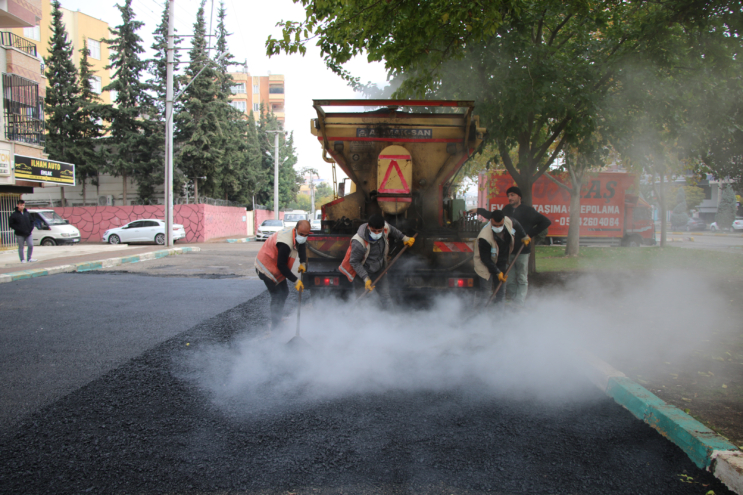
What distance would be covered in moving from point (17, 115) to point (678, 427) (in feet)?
70.7

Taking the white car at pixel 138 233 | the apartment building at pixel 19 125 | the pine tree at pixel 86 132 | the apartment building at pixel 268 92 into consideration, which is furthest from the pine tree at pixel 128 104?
the apartment building at pixel 268 92

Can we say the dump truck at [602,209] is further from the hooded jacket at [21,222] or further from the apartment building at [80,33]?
the apartment building at [80,33]

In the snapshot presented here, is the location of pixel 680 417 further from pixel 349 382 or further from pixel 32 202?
pixel 32 202

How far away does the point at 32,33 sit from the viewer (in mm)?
35406

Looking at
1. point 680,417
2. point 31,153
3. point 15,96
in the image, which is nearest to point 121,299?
point 680,417

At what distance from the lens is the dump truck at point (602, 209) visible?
2033 cm

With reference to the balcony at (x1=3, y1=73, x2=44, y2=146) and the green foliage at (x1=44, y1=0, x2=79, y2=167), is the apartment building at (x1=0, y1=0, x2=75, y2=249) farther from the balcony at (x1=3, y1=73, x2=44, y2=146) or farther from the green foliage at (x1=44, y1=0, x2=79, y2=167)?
the green foliage at (x1=44, y1=0, x2=79, y2=167)

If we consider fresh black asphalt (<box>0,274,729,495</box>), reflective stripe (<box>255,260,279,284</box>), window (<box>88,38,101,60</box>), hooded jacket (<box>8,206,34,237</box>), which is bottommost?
fresh black asphalt (<box>0,274,729,495</box>)

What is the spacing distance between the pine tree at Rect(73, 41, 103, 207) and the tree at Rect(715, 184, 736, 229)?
52.5 meters

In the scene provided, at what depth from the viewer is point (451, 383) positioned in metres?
3.81

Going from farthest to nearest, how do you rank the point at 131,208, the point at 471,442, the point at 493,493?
the point at 131,208
the point at 471,442
the point at 493,493

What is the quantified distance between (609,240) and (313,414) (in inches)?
839

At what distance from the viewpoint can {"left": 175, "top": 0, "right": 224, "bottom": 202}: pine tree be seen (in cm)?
2675

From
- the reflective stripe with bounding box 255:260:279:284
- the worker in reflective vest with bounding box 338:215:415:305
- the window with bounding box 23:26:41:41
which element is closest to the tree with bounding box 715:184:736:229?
the worker in reflective vest with bounding box 338:215:415:305
